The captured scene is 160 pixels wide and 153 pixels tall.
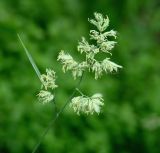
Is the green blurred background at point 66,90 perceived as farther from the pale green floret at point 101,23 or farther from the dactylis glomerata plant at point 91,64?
the pale green floret at point 101,23

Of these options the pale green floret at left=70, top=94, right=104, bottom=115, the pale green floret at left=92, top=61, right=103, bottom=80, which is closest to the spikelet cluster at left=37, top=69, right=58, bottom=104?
the pale green floret at left=70, top=94, right=104, bottom=115


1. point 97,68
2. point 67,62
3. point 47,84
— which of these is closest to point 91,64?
point 97,68

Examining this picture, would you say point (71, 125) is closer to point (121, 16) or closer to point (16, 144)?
point (16, 144)

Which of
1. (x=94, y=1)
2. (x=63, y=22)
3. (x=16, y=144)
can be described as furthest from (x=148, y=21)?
(x=16, y=144)

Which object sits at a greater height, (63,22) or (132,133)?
(63,22)

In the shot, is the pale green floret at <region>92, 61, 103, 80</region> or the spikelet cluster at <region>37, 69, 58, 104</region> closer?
the pale green floret at <region>92, 61, 103, 80</region>

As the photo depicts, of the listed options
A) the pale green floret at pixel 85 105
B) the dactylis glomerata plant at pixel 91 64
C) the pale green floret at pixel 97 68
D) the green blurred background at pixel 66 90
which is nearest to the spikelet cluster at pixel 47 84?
the dactylis glomerata plant at pixel 91 64

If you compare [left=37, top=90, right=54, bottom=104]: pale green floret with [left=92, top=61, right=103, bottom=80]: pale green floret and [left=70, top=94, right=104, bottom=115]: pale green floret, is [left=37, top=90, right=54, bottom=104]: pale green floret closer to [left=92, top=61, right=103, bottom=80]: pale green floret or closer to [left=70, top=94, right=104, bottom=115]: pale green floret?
[left=70, top=94, right=104, bottom=115]: pale green floret

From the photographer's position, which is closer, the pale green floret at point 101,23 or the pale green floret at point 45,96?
the pale green floret at point 101,23

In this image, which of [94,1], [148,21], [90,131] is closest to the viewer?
[90,131]
